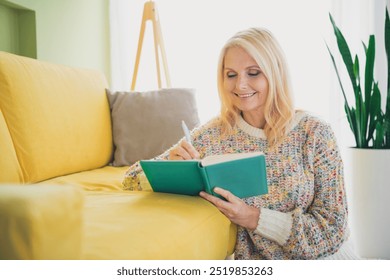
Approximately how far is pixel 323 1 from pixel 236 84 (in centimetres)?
167

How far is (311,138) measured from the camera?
3.73 ft

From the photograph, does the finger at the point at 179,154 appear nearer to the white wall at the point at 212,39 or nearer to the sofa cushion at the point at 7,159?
the sofa cushion at the point at 7,159

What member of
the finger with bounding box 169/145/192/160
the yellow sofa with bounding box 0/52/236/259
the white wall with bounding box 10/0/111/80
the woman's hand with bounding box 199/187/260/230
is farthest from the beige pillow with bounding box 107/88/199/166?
the woman's hand with bounding box 199/187/260/230

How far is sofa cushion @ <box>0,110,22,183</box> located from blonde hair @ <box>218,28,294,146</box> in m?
0.72

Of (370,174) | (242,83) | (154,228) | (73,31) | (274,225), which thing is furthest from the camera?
(73,31)

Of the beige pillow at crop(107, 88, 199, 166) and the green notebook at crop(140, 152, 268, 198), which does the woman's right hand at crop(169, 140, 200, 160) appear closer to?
the green notebook at crop(140, 152, 268, 198)

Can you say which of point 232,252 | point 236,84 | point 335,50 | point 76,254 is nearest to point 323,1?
point 335,50

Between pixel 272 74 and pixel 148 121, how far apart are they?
0.83 m

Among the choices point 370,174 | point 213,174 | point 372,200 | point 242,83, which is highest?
point 242,83

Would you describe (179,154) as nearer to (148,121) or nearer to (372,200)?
(148,121)

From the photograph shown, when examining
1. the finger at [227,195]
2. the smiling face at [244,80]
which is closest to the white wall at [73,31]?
the smiling face at [244,80]

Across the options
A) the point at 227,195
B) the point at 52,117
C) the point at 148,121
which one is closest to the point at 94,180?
the point at 52,117

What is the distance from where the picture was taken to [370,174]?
175 centimetres

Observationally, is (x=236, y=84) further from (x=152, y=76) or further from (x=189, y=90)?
(x=152, y=76)
